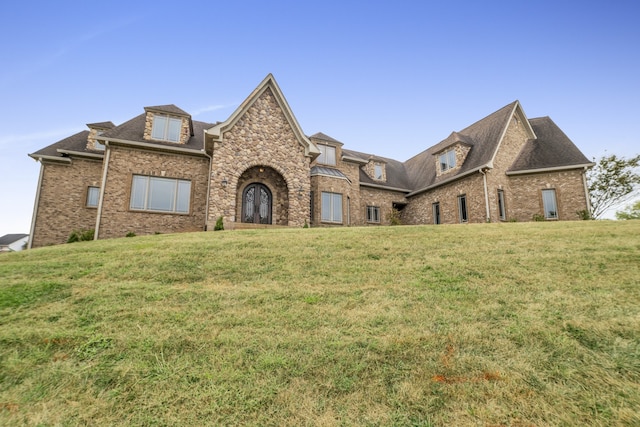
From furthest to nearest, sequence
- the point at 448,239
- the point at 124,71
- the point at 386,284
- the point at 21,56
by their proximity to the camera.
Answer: the point at 124,71
the point at 21,56
the point at 448,239
the point at 386,284

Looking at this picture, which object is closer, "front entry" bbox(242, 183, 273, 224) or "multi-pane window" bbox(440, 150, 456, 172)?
"front entry" bbox(242, 183, 273, 224)

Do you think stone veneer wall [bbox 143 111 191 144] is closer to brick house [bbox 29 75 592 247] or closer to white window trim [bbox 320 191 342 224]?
brick house [bbox 29 75 592 247]

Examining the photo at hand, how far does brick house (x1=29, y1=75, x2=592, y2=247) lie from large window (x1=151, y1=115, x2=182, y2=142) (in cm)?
5

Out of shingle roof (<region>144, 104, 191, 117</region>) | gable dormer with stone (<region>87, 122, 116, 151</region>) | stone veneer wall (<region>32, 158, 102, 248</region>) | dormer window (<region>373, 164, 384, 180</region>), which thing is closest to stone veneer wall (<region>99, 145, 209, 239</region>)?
shingle roof (<region>144, 104, 191, 117</region>)

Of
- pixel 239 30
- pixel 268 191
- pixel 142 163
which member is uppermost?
pixel 239 30

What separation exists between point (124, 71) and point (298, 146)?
32.4 feet

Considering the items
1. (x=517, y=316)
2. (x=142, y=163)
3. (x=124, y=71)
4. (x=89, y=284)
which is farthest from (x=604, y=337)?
(x=124, y=71)

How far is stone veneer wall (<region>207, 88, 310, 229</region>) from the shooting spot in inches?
633

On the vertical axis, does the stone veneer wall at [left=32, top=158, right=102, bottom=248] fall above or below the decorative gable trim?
below

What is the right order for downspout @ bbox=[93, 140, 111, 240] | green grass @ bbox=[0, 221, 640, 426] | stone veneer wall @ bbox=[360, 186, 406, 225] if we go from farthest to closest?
stone veneer wall @ bbox=[360, 186, 406, 225] < downspout @ bbox=[93, 140, 111, 240] < green grass @ bbox=[0, 221, 640, 426]

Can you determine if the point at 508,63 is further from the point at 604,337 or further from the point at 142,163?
the point at 142,163

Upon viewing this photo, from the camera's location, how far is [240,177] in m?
17.3

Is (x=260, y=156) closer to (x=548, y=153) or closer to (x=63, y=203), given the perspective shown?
(x=63, y=203)

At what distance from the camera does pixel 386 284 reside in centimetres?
646
